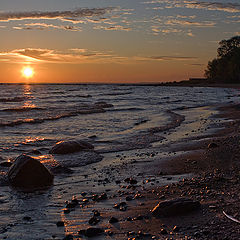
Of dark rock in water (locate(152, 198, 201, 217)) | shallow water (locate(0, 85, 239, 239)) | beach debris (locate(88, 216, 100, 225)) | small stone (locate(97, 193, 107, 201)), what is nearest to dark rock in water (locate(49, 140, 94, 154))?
shallow water (locate(0, 85, 239, 239))

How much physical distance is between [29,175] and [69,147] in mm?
3726

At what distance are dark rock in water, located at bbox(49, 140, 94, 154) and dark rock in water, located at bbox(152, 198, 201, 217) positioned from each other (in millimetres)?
6347

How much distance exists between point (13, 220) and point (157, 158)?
559cm

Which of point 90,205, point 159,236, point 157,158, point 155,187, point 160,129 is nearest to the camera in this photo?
point 159,236

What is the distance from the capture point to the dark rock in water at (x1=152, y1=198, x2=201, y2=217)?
202 inches

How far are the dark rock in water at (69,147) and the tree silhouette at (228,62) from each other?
88919 millimetres

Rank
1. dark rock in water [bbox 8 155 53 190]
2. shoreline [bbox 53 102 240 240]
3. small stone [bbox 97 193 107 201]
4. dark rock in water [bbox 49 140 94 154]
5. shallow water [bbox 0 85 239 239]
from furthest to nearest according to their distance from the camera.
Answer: dark rock in water [bbox 49 140 94 154]
dark rock in water [bbox 8 155 53 190]
small stone [bbox 97 193 107 201]
shallow water [bbox 0 85 239 239]
shoreline [bbox 53 102 240 240]

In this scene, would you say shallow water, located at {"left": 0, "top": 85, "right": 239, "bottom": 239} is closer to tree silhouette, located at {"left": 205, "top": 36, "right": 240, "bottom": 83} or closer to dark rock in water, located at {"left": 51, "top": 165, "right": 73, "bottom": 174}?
dark rock in water, located at {"left": 51, "top": 165, "right": 73, "bottom": 174}

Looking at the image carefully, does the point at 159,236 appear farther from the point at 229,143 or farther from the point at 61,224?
the point at 229,143

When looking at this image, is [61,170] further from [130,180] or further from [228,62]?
[228,62]

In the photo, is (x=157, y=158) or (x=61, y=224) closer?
(x=61, y=224)

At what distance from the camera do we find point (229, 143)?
11133 millimetres

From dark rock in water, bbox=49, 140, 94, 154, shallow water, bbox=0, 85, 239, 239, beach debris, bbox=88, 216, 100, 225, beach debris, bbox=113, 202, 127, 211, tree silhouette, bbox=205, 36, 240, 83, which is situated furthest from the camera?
tree silhouette, bbox=205, 36, 240, 83

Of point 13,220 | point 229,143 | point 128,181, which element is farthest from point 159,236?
point 229,143
